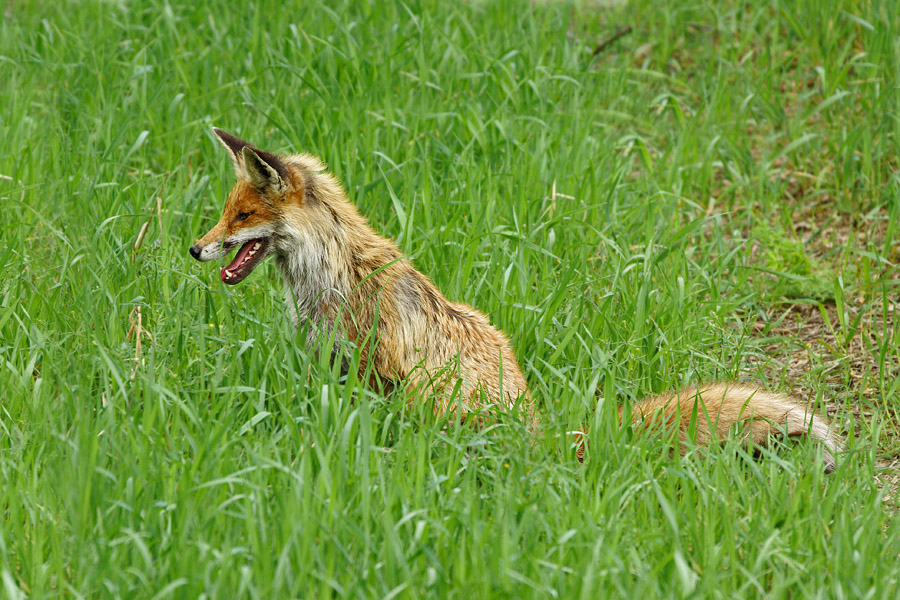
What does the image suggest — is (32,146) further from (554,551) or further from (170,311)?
(554,551)

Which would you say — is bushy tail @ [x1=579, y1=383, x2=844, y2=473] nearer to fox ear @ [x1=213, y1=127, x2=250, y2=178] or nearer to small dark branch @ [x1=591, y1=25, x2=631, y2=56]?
fox ear @ [x1=213, y1=127, x2=250, y2=178]

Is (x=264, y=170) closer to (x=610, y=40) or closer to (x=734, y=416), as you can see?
(x=734, y=416)

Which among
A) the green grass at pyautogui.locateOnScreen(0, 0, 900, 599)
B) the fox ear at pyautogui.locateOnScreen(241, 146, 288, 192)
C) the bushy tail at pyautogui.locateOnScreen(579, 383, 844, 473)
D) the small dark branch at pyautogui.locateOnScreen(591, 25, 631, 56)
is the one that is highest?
the fox ear at pyautogui.locateOnScreen(241, 146, 288, 192)

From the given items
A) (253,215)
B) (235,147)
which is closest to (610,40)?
(235,147)

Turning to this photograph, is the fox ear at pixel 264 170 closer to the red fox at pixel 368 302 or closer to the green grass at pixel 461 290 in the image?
the red fox at pixel 368 302

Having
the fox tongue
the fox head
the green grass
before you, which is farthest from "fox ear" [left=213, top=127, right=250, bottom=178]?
the green grass

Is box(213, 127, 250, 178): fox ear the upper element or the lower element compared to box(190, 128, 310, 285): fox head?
upper

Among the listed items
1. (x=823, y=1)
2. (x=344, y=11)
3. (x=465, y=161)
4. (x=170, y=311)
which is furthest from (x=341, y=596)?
(x=823, y=1)

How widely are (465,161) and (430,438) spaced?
2.78 meters

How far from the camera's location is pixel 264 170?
4359mm

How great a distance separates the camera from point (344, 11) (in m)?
7.77

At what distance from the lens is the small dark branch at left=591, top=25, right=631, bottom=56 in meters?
8.45

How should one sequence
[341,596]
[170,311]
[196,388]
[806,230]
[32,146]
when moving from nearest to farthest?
[341,596], [196,388], [170,311], [32,146], [806,230]

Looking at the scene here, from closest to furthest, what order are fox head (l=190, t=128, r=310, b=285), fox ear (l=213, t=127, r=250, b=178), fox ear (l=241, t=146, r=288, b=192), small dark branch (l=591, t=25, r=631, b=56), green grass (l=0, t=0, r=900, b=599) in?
1. green grass (l=0, t=0, r=900, b=599)
2. fox ear (l=241, t=146, r=288, b=192)
3. fox head (l=190, t=128, r=310, b=285)
4. fox ear (l=213, t=127, r=250, b=178)
5. small dark branch (l=591, t=25, r=631, b=56)
